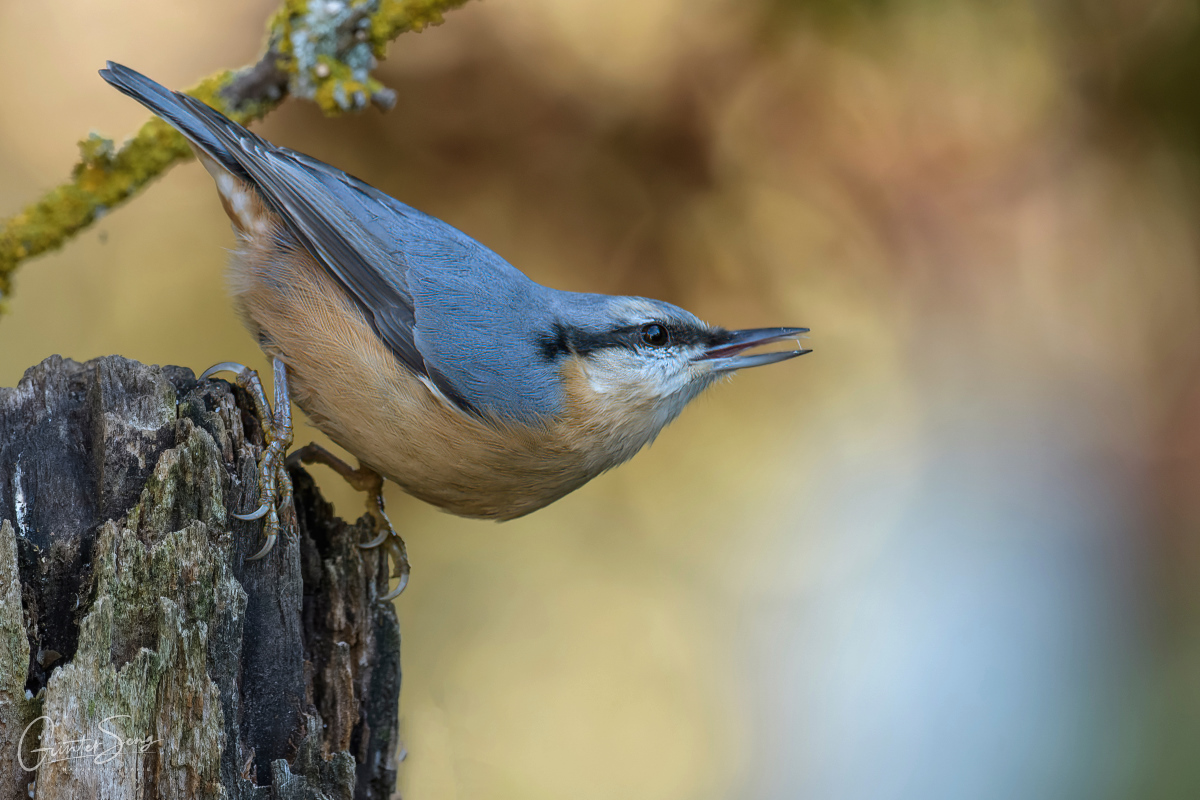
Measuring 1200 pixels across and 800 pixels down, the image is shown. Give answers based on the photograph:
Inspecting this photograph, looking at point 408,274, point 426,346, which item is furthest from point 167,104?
point 426,346

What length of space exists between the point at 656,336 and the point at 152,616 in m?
1.54

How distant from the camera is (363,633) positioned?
2133 millimetres

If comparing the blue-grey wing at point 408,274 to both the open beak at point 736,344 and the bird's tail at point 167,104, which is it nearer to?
the bird's tail at point 167,104

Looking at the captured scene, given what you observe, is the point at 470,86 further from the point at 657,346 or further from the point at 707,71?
the point at 657,346

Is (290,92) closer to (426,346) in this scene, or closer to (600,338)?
(426,346)

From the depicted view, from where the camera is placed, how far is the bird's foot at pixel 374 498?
243 cm

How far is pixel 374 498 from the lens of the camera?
2.69 metres

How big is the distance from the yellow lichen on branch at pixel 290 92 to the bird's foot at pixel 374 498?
870mm
